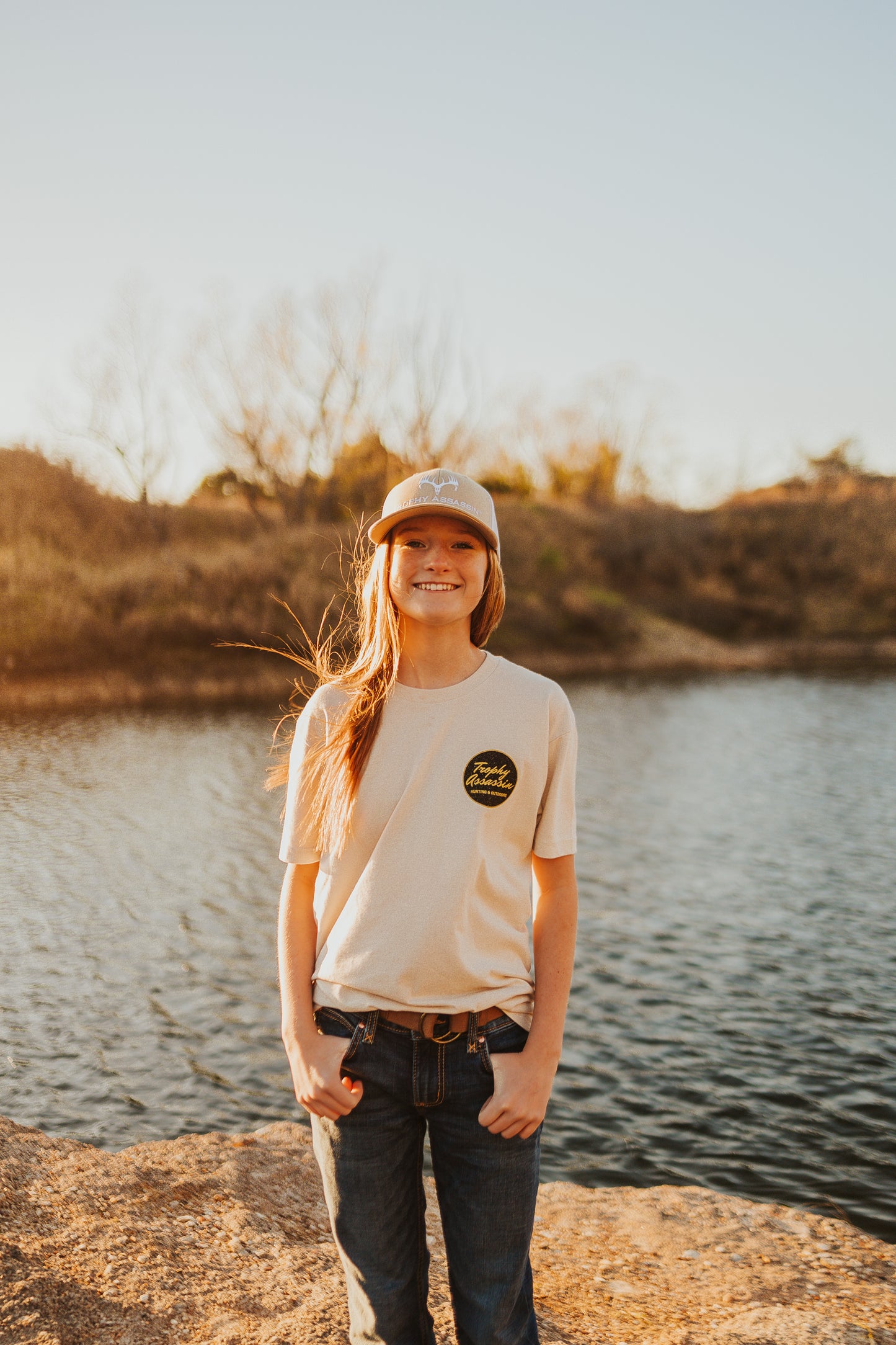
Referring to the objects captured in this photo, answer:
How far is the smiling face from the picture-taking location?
7.52 feet

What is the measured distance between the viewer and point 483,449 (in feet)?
180

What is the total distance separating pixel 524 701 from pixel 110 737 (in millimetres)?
22609

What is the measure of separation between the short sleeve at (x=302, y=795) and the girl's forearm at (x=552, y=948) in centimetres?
56

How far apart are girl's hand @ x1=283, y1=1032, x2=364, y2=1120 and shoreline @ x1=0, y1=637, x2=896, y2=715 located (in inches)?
790

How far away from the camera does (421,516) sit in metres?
2.33

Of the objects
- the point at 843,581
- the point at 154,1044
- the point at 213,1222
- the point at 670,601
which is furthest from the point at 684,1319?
the point at 843,581

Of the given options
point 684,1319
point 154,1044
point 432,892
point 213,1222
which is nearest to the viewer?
point 432,892

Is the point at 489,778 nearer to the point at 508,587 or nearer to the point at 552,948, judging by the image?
the point at 552,948

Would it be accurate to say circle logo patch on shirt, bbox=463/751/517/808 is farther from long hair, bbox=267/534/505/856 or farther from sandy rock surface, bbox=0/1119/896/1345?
A: sandy rock surface, bbox=0/1119/896/1345

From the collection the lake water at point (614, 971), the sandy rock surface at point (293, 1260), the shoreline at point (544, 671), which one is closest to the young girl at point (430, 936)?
the sandy rock surface at point (293, 1260)

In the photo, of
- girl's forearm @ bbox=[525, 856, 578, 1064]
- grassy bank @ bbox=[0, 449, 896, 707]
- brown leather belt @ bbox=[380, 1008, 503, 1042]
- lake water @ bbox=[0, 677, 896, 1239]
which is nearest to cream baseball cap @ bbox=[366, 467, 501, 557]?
girl's forearm @ bbox=[525, 856, 578, 1064]

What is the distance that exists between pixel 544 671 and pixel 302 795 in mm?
34733

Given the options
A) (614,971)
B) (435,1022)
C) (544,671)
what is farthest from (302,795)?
(544,671)

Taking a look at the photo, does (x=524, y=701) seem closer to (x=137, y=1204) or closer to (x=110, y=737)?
(x=137, y=1204)
